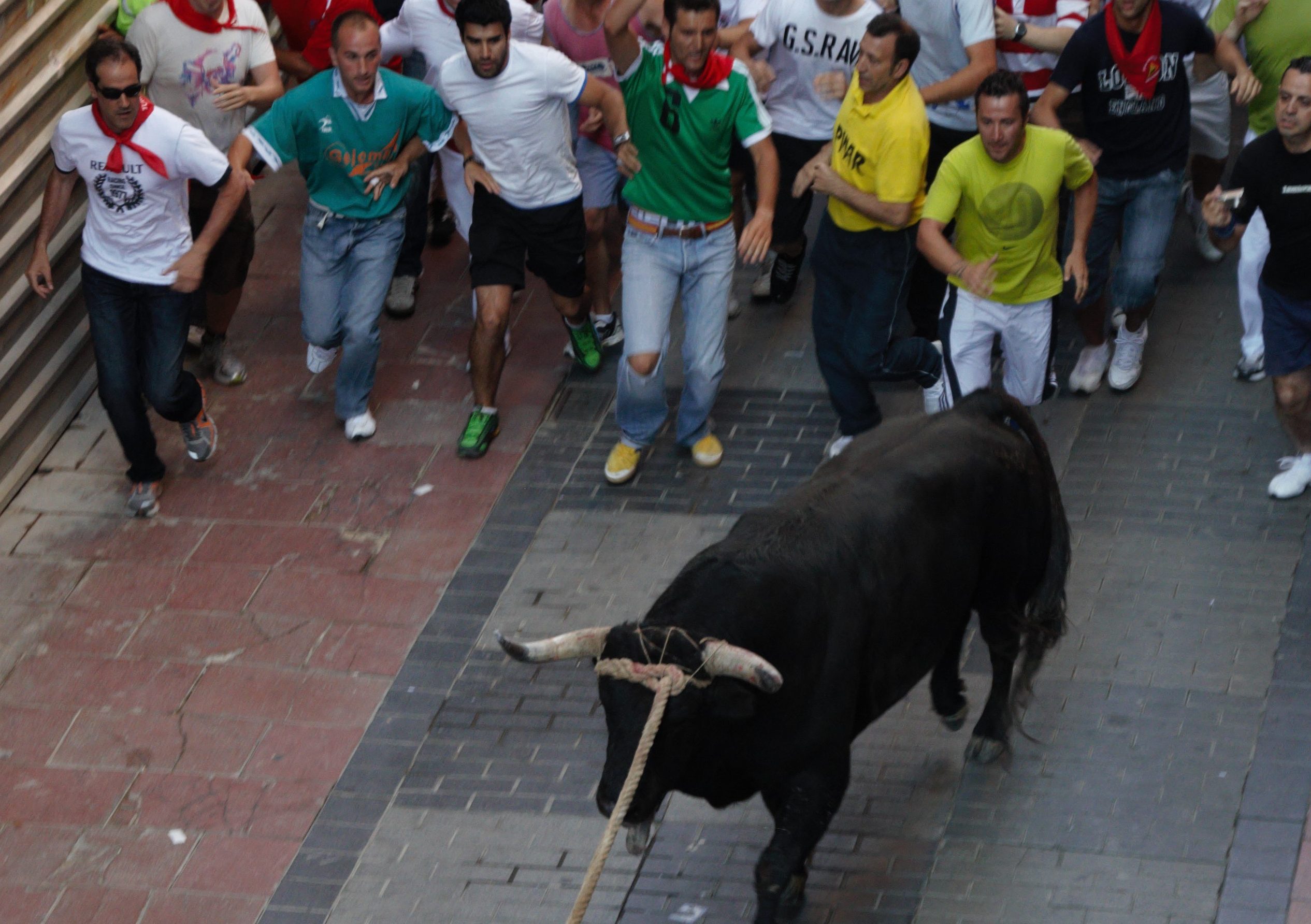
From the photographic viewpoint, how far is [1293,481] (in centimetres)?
836

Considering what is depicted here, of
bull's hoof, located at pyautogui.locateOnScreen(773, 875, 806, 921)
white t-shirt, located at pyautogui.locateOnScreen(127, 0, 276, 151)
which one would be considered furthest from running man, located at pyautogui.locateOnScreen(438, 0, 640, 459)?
bull's hoof, located at pyautogui.locateOnScreen(773, 875, 806, 921)

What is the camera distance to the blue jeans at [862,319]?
28.4ft

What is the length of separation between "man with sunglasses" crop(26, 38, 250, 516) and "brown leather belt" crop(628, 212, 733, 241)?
2.05 metres

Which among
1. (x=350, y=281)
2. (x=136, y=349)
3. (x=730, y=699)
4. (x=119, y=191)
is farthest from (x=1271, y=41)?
(x=136, y=349)

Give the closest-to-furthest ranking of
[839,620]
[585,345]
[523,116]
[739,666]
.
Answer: [739,666]
[839,620]
[523,116]
[585,345]

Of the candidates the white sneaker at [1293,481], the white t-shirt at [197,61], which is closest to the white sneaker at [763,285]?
the white t-shirt at [197,61]

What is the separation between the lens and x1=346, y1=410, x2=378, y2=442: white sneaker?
9.49m

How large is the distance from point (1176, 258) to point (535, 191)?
4052 millimetres

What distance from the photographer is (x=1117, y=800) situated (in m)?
6.68

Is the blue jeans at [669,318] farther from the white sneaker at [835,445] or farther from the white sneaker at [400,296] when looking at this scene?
the white sneaker at [400,296]

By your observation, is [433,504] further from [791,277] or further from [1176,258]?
[1176,258]

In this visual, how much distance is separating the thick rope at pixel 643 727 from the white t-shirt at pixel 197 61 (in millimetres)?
5350

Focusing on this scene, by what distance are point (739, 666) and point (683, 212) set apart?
4.14 meters

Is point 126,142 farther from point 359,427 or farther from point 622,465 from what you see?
point 622,465
